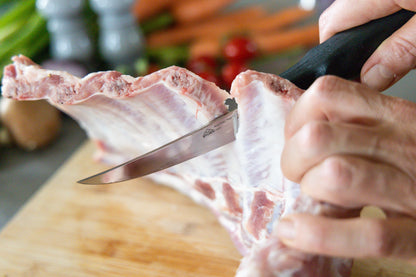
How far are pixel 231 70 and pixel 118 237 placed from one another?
127 cm

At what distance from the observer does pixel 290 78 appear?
3.80ft

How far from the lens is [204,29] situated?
111 inches

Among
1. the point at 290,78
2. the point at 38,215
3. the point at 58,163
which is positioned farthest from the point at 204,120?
the point at 58,163

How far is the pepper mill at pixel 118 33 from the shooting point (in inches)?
93.1

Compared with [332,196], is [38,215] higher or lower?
lower

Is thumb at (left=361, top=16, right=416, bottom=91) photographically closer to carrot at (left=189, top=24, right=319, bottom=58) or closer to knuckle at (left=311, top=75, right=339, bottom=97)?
knuckle at (left=311, top=75, right=339, bottom=97)

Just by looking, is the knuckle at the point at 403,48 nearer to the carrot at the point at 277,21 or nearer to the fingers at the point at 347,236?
the fingers at the point at 347,236

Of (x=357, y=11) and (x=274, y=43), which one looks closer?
(x=357, y=11)

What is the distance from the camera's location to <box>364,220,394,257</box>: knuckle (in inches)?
35.0

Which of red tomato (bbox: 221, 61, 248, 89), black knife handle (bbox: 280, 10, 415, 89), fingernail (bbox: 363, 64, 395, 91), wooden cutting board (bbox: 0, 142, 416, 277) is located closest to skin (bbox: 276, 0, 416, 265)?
black knife handle (bbox: 280, 10, 415, 89)

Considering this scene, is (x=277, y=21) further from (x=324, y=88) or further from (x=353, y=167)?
(x=353, y=167)

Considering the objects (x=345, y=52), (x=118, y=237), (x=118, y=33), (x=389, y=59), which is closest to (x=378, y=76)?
(x=389, y=59)

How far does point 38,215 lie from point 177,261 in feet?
1.88

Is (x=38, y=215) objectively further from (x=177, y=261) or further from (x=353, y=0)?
(x=353, y=0)
